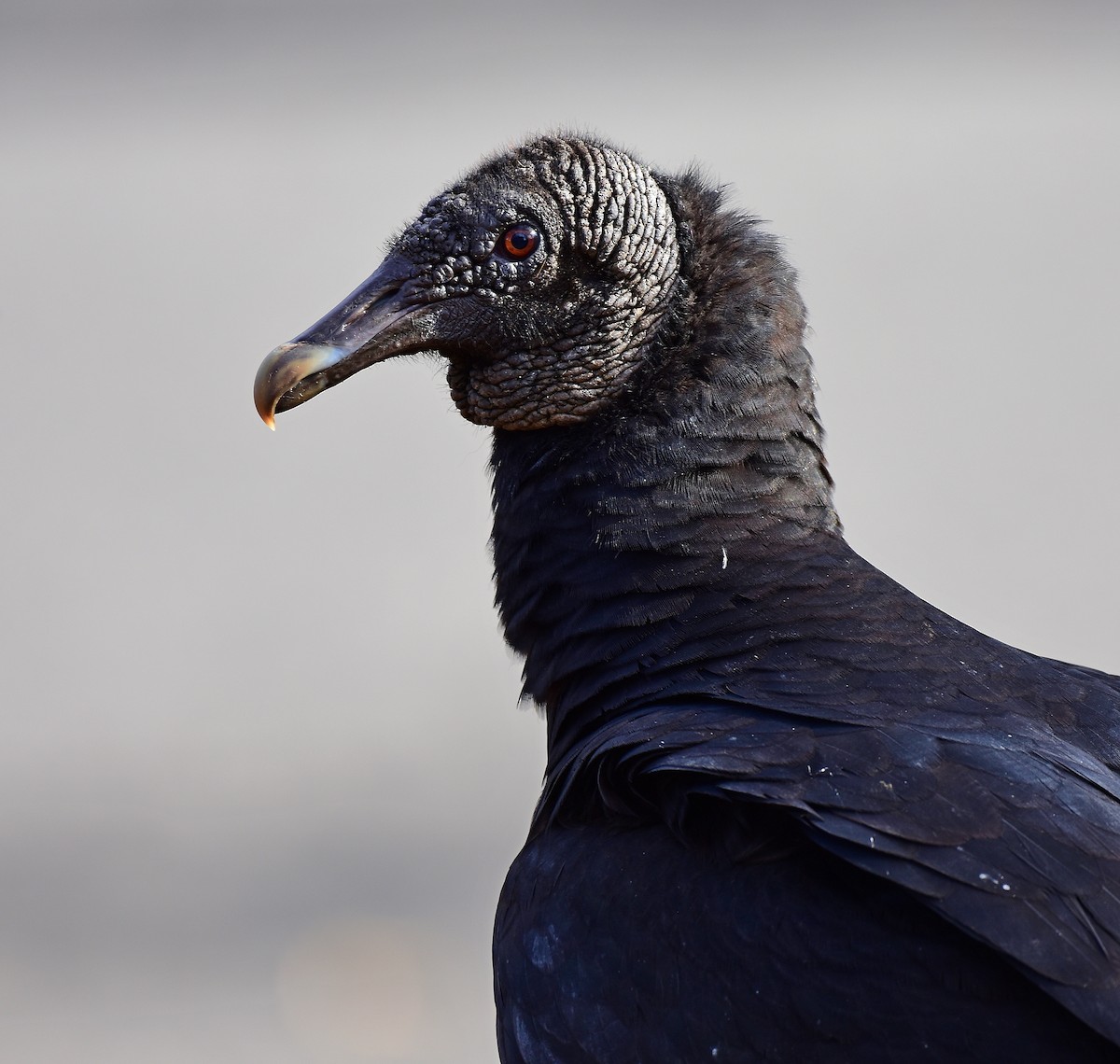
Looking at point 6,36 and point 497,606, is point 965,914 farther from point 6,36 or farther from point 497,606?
point 6,36

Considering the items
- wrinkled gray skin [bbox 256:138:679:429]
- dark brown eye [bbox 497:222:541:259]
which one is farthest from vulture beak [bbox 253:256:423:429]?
dark brown eye [bbox 497:222:541:259]

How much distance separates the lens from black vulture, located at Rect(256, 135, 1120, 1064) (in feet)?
6.46

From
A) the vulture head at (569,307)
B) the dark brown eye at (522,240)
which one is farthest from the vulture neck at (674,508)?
the dark brown eye at (522,240)

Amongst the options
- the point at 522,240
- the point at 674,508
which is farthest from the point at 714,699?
the point at 522,240

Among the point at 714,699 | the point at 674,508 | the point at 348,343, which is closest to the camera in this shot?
the point at 714,699

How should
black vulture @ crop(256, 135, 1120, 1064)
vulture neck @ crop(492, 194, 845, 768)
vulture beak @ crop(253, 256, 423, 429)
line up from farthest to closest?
vulture beak @ crop(253, 256, 423, 429)
vulture neck @ crop(492, 194, 845, 768)
black vulture @ crop(256, 135, 1120, 1064)

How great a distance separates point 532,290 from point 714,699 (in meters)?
0.83

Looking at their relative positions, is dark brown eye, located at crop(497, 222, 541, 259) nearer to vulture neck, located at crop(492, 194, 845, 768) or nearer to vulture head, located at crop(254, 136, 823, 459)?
vulture head, located at crop(254, 136, 823, 459)

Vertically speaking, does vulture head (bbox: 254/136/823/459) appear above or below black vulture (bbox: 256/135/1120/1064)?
above

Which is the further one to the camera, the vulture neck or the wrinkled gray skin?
the wrinkled gray skin

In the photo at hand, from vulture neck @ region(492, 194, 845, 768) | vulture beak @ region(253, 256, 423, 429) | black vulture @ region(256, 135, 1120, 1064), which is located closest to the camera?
black vulture @ region(256, 135, 1120, 1064)

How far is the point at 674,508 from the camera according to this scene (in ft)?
8.46

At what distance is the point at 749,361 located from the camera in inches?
105

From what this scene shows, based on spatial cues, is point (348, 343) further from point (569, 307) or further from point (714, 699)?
point (714, 699)
